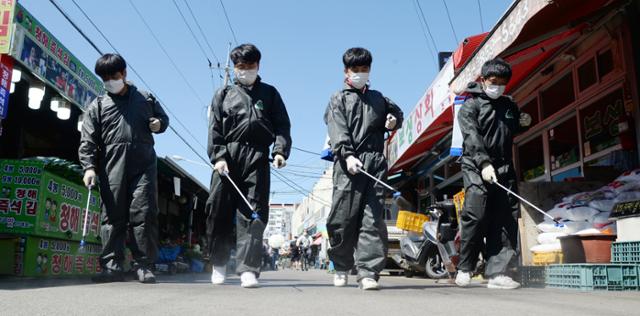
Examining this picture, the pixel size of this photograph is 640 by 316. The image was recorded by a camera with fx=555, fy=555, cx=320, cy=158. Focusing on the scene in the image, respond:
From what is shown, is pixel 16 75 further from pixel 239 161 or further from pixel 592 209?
pixel 592 209

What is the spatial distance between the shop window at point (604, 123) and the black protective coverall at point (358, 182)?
3614 mm

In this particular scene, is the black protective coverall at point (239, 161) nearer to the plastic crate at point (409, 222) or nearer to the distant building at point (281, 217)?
the plastic crate at point (409, 222)

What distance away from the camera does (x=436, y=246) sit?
8586 mm

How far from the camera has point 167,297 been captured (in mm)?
3266

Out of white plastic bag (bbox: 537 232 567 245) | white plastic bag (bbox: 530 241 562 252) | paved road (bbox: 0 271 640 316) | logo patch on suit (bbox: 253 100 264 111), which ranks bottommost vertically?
paved road (bbox: 0 271 640 316)

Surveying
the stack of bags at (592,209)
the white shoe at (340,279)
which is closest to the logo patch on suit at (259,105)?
the white shoe at (340,279)

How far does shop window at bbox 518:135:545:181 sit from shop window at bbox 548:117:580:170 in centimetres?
41

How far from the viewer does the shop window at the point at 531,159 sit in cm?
900

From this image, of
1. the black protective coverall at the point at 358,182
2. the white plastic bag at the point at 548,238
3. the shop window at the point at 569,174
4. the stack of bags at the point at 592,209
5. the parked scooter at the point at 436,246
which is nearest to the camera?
the black protective coverall at the point at 358,182

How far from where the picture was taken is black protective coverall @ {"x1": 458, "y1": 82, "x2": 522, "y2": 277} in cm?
474

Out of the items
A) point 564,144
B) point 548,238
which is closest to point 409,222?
point 564,144

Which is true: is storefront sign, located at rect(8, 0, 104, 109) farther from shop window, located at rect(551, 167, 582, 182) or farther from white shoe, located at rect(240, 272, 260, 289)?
shop window, located at rect(551, 167, 582, 182)

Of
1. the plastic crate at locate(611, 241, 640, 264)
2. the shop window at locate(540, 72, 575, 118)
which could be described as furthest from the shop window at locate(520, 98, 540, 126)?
the plastic crate at locate(611, 241, 640, 264)

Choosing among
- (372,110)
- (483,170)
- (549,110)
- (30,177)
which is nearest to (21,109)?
(30,177)
